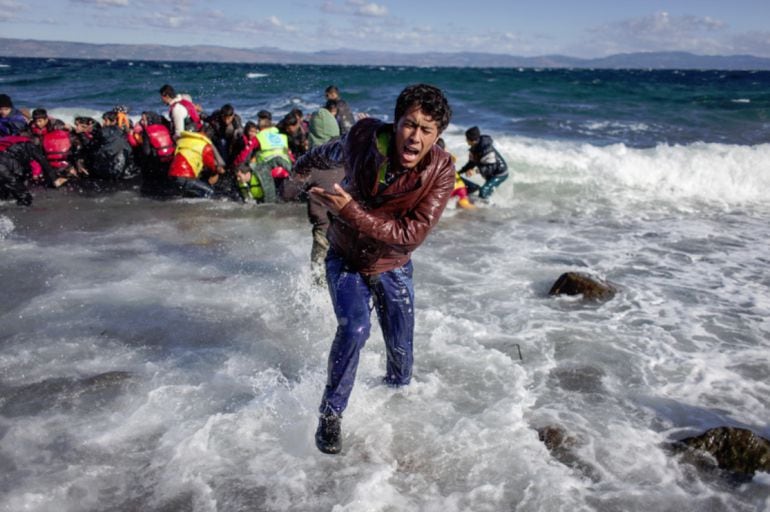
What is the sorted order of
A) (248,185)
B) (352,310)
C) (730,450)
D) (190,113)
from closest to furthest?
(352,310)
(730,450)
(248,185)
(190,113)

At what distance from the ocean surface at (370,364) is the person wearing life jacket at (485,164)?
911 millimetres

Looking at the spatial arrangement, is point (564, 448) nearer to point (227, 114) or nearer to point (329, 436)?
point (329, 436)

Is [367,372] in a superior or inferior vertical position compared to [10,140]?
inferior

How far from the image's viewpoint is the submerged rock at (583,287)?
6.52 metres

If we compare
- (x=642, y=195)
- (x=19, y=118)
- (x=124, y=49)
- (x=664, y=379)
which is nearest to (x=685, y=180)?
(x=642, y=195)

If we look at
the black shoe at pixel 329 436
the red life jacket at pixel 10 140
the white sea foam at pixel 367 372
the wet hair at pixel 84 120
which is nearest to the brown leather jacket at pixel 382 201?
the black shoe at pixel 329 436

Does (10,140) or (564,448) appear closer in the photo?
(564,448)

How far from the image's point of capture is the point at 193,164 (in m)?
10.6

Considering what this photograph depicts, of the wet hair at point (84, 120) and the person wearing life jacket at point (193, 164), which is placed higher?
the wet hair at point (84, 120)

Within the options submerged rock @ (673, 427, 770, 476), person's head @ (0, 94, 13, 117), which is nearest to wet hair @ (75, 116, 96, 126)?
person's head @ (0, 94, 13, 117)

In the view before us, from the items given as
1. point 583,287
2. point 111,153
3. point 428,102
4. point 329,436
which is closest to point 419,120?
point 428,102

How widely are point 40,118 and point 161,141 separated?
2324mm

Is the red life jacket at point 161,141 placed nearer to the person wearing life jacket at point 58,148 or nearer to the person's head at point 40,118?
the person wearing life jacket at point 58,148

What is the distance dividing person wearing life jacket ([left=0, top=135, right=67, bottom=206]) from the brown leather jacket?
8.43m
